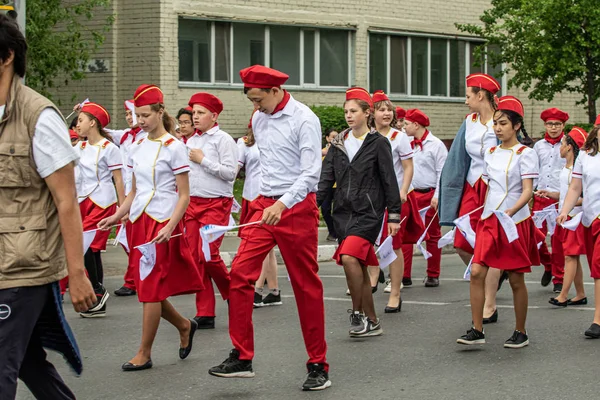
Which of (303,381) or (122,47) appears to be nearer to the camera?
(303,381)

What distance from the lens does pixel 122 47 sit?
75.5 feet

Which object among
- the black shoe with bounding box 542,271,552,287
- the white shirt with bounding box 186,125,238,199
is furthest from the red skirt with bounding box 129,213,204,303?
the black shoe with bounding box 542,271,552,287

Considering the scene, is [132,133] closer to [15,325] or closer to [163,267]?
[163,267]

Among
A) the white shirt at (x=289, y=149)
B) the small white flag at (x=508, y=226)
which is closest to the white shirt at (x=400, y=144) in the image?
the small white flag at (x=508, y=226)

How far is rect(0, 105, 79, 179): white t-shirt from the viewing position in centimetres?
443

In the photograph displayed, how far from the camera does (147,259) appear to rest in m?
7.47

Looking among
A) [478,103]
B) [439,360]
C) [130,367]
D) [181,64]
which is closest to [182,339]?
[130,367]

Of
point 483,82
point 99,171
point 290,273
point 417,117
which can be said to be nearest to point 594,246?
point 483,82

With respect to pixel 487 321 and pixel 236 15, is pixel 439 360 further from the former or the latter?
pixel 236 15

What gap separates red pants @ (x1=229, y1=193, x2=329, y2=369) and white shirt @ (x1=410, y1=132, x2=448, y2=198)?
5.52m

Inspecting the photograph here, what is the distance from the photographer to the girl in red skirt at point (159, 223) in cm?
750

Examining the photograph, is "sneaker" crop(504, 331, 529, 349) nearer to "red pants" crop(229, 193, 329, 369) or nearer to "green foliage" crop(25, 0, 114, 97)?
"red pants" crop(229, 193, 329, 369)

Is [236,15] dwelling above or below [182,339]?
above

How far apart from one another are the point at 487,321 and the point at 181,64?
1495 centimetres
